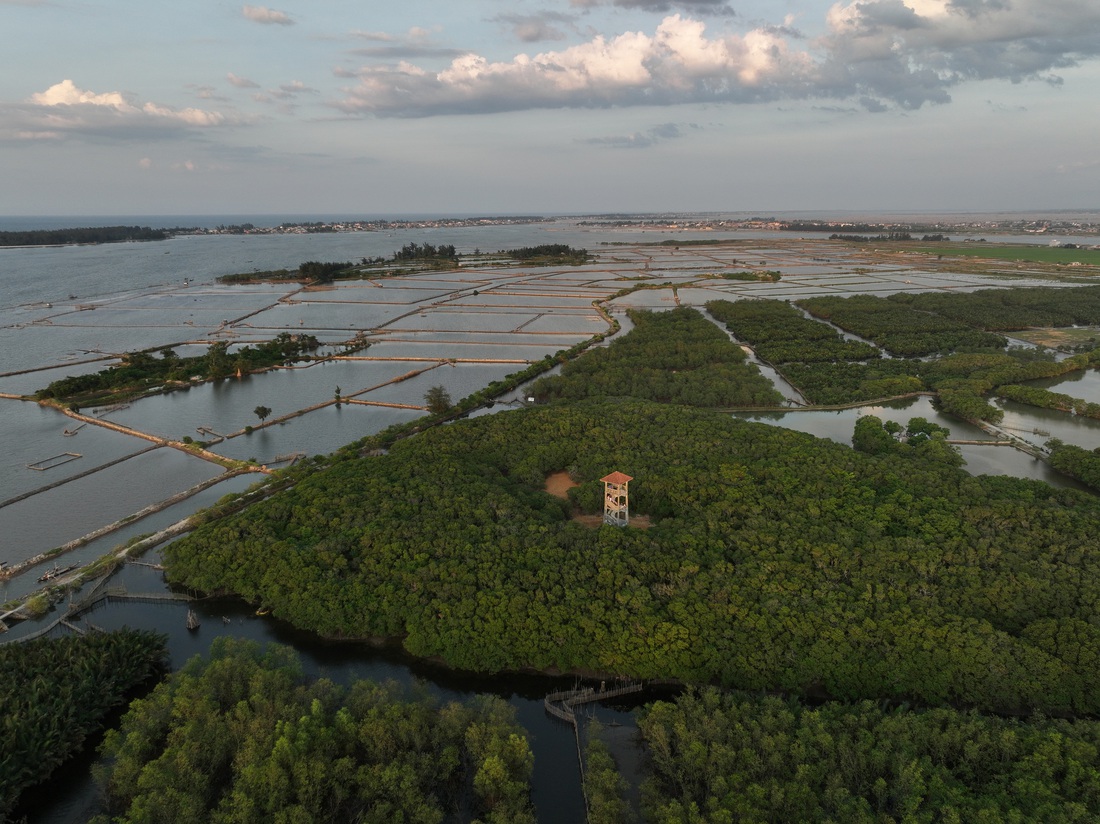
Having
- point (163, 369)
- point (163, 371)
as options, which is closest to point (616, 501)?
point (163, 371)

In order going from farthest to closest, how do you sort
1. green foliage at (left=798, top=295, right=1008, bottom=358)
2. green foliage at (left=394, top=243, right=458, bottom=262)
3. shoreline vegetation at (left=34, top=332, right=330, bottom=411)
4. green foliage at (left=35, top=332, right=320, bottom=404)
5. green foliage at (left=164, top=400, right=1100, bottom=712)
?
green foliage at (left=394, top=243, right=458, bottom=262)
green foliage at (left=798, top=295, right=1008, bottom=358)
green foliage at (left=35, top=332, right=320, bottom=404)
shoreline vegetation at (left=34, top=332, right=330, bottom=411)
green foliage at (left=164, top=400, right=1100, bottom=712)

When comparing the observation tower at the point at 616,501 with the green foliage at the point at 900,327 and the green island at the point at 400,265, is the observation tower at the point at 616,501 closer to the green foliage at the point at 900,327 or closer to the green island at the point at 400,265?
the green foliage at the point at 900,327

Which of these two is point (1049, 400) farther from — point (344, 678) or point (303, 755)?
point (303, 755)

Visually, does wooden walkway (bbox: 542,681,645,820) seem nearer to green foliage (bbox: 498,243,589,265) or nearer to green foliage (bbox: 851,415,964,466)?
green foliage (bbox: 851,415,964,466)

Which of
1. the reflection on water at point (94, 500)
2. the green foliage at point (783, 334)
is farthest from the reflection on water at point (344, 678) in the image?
the green foliage at point (783, 334)

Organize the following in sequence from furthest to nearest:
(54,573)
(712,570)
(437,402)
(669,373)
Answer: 1. (669,373)
2. (437,402)
3. (54,573)
4. (712,570)

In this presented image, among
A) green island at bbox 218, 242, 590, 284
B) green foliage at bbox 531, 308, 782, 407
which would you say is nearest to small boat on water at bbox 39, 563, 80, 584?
green foliage at bbox 531, 308, 782, 407
